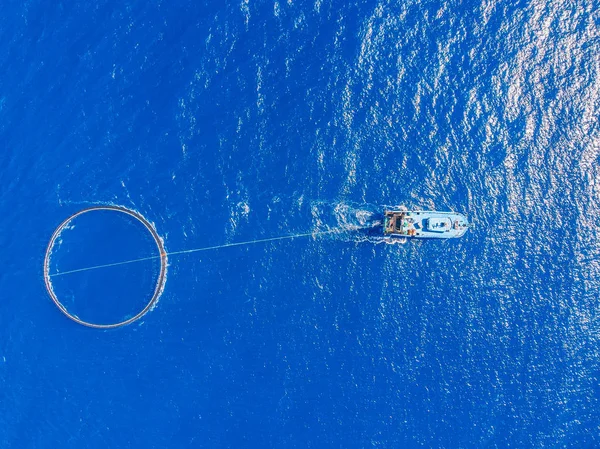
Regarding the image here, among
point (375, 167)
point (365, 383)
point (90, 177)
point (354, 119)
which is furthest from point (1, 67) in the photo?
point (365, 383)

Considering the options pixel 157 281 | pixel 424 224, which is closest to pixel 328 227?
pixel 424 224

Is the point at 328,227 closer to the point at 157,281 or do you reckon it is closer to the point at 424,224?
the point at 424,224

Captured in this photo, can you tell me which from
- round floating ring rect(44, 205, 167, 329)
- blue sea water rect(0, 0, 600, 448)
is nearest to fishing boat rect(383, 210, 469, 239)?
blue sea water rect(0, 0, 600, 448)

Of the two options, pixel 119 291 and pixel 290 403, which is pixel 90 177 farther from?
pixel 290 403

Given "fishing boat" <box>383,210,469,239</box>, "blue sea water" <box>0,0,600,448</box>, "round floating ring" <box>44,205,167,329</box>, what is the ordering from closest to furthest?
"fishing boat" <box>383,210,469,239</box> < "blue sea water" <box>0,0,600,448</box> < "round floating ring" <box>44,205,167,329</box>

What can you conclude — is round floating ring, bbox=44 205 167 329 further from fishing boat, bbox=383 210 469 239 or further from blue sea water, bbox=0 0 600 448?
fishing boat, bbox=383 210 469 239

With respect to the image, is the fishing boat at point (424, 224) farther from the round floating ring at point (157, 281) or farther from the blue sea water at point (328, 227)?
the round floating ring at point (157, 281)
